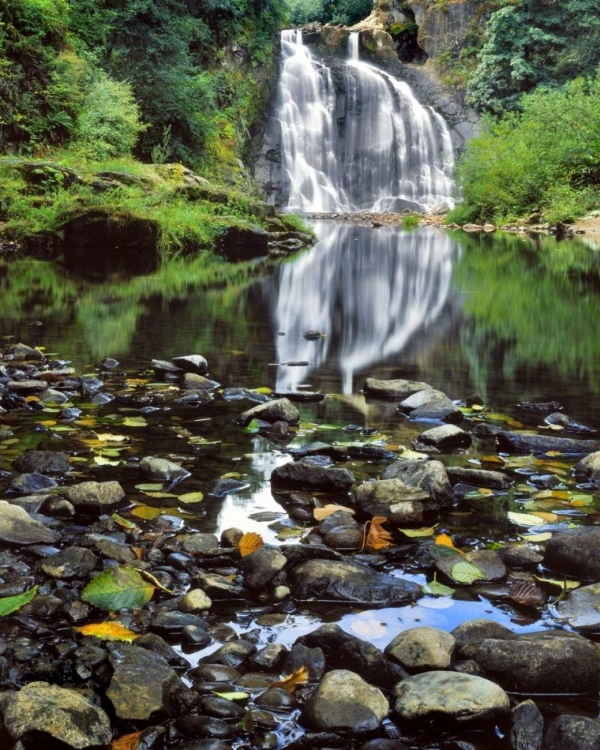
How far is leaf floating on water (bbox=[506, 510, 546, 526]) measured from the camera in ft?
10.2

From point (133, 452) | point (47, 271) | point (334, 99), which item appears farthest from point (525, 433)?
point (334, 99)

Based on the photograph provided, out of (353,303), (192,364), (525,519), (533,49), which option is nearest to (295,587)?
(525,519)

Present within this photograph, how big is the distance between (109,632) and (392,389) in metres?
3.29

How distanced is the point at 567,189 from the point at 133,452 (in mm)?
29086

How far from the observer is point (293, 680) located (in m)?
2.02

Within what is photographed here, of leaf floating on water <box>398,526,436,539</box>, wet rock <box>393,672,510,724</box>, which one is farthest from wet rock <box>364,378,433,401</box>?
wet rock <box>393,672,510,724</box>

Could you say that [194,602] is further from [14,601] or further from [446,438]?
[446,438]

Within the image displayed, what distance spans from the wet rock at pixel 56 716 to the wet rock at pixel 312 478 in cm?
174

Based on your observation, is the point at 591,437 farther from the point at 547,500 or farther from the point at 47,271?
the point at 47,271

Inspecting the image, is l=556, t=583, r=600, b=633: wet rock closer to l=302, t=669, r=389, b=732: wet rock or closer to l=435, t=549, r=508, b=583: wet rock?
l=435, t=549, r=508, b=583: wet rock

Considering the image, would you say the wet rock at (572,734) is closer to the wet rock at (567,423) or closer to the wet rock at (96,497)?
the wet rock at (96,497)

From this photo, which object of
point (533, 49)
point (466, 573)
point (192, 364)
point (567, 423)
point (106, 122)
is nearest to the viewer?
point (466, 573)

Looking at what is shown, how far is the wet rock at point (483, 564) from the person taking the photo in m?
2.62

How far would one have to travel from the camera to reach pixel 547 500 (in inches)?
132
